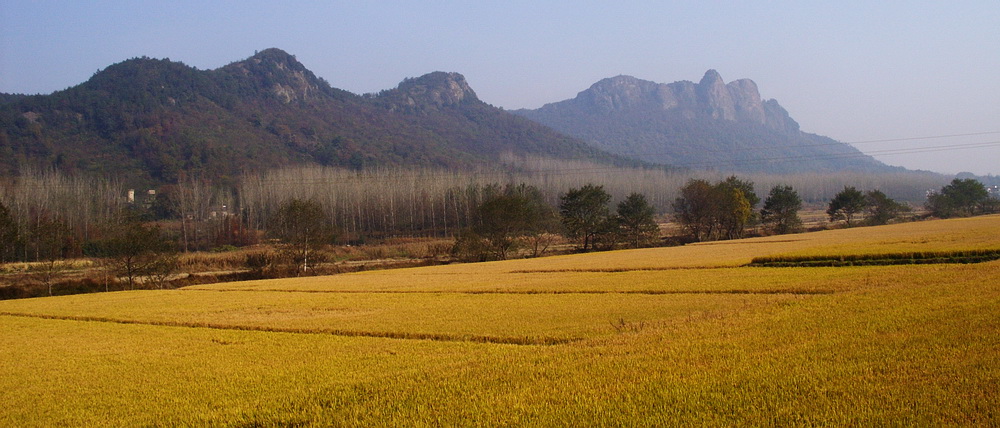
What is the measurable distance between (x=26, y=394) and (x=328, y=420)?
7718 millimetres

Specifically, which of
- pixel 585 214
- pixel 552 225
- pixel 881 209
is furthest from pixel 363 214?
pixel 881 209

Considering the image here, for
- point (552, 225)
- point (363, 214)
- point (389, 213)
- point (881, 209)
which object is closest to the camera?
point (552, 225)

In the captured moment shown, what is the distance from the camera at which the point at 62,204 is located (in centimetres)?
9756

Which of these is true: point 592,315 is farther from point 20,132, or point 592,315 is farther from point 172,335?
point 20,132

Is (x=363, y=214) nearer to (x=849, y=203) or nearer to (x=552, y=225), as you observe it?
(x=552, y=225)

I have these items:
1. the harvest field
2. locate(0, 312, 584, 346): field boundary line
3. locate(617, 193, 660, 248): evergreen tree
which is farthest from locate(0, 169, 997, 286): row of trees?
the harvest field

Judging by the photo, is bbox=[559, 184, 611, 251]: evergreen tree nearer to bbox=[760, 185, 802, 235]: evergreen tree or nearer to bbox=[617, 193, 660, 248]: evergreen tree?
bbox=[617, 193, 660, 248]: evergreen tree

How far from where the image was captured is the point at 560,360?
1172cm

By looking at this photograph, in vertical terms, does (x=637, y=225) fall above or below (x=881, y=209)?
below

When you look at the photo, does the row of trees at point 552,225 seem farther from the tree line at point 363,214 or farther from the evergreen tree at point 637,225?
the tree line at point 363,214

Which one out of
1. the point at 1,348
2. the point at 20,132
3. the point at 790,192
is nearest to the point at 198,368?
the point at 1,348

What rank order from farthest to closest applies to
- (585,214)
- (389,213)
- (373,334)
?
Answer: (389,213), (585,214), (373,334)

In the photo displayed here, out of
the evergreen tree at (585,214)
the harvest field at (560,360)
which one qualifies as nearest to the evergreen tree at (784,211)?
the evergreen tree at (585,214)

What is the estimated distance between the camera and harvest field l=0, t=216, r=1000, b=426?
327 inches
